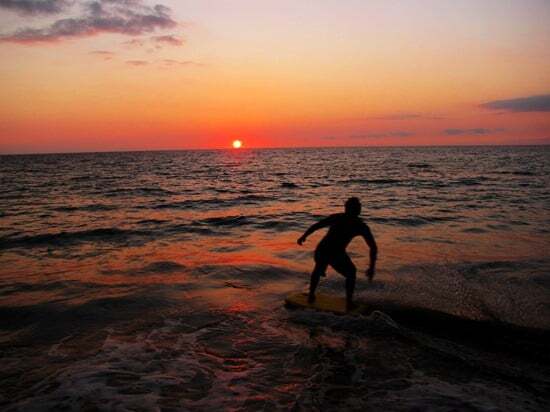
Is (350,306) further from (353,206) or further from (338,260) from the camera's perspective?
(353,206)

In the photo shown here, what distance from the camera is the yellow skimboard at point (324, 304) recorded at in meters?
A: 7.88

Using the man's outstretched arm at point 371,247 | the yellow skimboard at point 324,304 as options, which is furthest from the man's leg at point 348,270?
the man's outstretched arm at point 371,247

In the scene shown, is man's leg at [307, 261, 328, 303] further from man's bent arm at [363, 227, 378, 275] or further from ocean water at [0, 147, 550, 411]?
man's bent arm at [363, 227, 378, 275]

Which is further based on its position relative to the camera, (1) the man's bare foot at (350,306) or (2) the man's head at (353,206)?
(1) the man's bare foot at (350,306)

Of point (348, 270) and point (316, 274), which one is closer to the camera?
point (348, 270)

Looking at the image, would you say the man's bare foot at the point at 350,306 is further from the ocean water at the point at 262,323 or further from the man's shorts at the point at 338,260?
the man's shorts at the point at 338,260

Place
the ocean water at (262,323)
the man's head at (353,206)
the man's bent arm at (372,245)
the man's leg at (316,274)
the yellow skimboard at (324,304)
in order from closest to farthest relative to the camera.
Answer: the ocean water at (262,323)
the man's head at (353,206)
the man's bent arm at (372,245)
the yellow skimboard at (324,304)
the man's leg at (316,274)

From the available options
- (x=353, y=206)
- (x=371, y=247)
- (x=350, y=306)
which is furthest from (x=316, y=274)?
(x=353, y=206)

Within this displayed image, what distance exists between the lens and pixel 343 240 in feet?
25.6

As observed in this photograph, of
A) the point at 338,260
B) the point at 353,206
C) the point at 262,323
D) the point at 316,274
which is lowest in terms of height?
the point at 262,323

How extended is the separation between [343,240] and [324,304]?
52.2 inches

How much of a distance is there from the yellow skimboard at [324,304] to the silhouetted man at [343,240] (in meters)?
0.15

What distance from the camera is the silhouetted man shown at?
762 centimetres

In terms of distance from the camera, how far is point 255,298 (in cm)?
937
